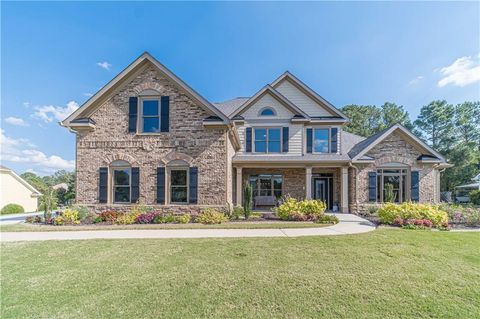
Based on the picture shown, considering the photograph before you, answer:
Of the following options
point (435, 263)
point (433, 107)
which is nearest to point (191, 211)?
point (435, 263)

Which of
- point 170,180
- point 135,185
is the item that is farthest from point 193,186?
point 135,185

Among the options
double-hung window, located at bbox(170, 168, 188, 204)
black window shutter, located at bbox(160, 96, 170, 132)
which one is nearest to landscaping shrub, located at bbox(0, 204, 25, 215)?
double-hung window, located at bbox(170, 168, 188, 204)

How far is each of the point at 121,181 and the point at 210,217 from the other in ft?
18.1

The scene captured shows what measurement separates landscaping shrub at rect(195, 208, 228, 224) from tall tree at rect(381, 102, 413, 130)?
38.3m

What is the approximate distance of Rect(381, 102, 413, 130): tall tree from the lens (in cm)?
3838

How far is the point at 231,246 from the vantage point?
6613mm

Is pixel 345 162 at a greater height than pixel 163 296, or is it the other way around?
pixel 345 162

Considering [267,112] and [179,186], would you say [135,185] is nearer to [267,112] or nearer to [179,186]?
[179,186]

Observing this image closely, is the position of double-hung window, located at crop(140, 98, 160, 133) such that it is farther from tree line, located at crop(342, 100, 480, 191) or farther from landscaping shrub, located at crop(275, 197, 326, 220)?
tree line, located at crop(342, 100, 480, 191)

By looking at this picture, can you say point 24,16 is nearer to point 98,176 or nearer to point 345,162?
point 98,176

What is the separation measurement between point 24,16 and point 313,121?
54.3 feet

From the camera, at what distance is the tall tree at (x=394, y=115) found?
38.4 m

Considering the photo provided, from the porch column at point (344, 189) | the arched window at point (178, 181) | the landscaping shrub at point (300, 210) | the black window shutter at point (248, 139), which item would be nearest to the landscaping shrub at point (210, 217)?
the arched window at point (178, 181)

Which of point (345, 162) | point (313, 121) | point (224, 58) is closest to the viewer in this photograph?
point (345, 162)
